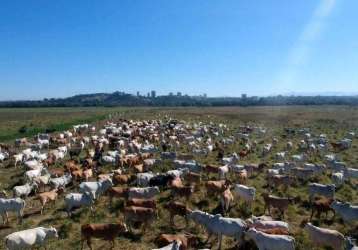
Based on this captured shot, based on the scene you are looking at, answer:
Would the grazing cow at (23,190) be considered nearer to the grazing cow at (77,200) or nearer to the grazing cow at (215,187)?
the grazing cow at (77,200)

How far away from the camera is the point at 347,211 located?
14.5 metres

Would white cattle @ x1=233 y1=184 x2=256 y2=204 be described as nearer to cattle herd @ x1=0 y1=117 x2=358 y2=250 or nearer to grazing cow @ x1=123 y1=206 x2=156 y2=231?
cattle herd @ x1=0 y1=117 x2=358 y2=250

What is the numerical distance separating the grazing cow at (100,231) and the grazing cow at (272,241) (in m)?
4.44

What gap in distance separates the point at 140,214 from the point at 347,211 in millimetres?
7858

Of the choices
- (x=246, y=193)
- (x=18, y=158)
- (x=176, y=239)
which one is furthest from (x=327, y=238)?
(x=18, y=158)

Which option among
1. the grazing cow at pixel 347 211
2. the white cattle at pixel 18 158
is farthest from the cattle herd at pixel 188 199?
the white cattle at pixel 18 158

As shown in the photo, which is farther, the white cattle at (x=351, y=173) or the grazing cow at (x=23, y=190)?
the white cattle at (x=351, y=173)

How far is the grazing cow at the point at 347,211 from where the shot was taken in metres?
14.4

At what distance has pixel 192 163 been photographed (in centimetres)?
2338

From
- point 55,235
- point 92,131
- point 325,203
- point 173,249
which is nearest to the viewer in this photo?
point 173,249

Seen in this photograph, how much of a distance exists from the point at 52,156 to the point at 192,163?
1056cm

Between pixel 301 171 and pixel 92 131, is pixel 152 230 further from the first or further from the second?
pixel 92 131

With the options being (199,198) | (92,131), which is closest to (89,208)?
(199,198)

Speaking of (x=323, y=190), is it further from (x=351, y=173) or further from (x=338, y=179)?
(x=351, y=173)
